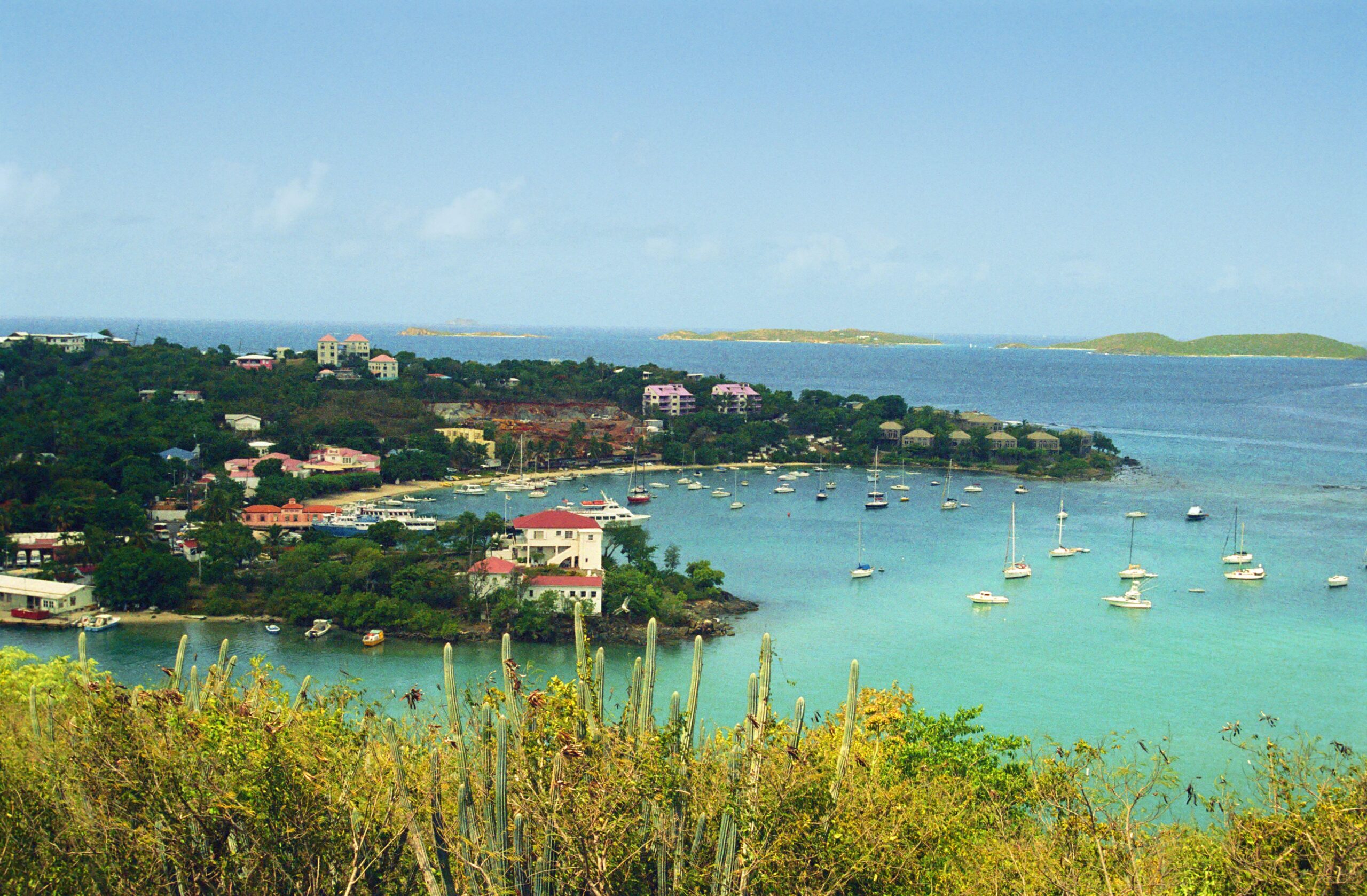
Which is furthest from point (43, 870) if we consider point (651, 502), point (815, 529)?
point (651, 502)

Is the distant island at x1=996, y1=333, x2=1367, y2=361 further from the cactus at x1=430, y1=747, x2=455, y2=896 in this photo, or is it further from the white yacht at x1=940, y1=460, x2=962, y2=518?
the cactus at x1=430, y1=747, x2=455, y2=896

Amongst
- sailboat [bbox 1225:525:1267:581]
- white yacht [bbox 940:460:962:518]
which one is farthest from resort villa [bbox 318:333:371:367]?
sailboat [bbox 1225:525:1267:581]

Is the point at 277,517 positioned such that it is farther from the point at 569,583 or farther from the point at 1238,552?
the point at 1238,552

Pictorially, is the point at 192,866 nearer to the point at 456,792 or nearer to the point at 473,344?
the point at 456,792

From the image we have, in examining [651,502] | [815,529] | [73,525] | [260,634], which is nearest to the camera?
[260,634]

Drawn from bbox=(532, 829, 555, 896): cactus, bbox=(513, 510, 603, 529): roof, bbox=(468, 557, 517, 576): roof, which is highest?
bbox=(532, 829, 555, 896): cactus

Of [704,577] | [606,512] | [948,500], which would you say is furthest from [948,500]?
[704,577]

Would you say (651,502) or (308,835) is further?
(651,502)

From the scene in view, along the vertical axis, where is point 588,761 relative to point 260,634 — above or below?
above
